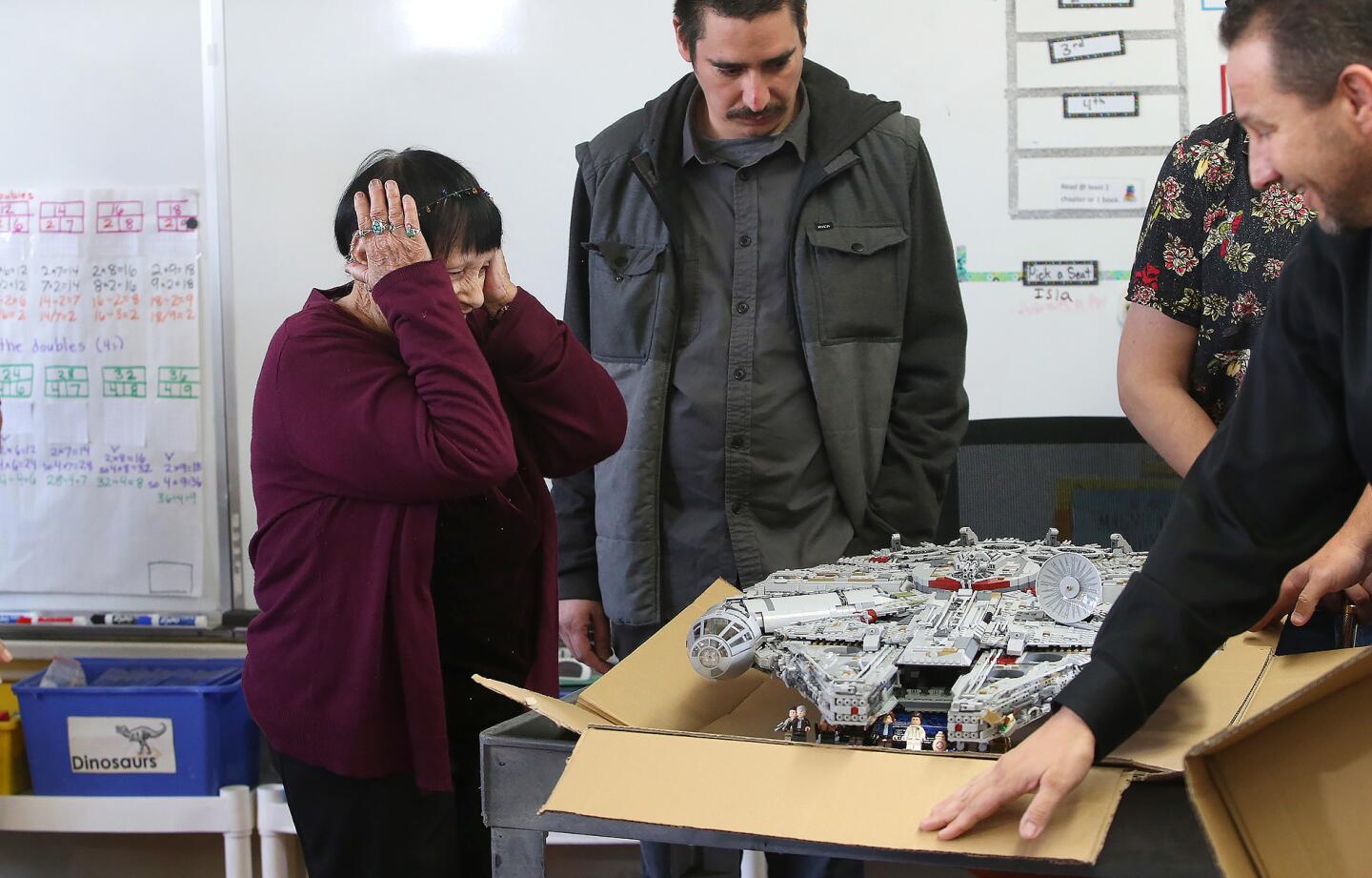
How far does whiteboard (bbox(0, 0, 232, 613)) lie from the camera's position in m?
2.70

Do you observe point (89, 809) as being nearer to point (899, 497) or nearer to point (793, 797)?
point (899, 497)

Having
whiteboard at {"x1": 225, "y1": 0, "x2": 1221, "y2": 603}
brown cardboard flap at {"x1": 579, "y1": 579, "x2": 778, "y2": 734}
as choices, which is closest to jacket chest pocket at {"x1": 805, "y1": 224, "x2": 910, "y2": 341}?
brown cardboard flap at {"x1": 579, "y1": 579, "x2": 778, "y2": 734}

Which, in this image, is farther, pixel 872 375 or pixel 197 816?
pixel 197 816

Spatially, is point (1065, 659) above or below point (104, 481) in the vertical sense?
below

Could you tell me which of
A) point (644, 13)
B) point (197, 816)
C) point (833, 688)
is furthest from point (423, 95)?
point (833, 688)

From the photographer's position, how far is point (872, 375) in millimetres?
1949

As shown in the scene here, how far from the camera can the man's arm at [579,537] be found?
2.04 metres

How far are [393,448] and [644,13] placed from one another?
1.47 m

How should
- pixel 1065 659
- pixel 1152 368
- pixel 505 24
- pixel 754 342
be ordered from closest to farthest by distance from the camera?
1. pixel 1065 659
2. pixel 1152 368
3. pixel 754 342
4. pixel 505 24

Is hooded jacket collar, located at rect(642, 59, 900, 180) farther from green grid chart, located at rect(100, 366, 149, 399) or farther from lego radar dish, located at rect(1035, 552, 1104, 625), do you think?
green grid chart, located at rect(100, 366, 149, 399)

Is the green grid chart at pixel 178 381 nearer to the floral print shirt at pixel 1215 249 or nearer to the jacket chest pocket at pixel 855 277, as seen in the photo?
the jacket chest pocket at pixel 855 277

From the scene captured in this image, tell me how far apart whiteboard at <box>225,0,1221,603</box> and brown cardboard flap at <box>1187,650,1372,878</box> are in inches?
66.8

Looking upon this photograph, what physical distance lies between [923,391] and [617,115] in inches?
41.2

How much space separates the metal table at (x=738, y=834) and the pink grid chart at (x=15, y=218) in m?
2.12
